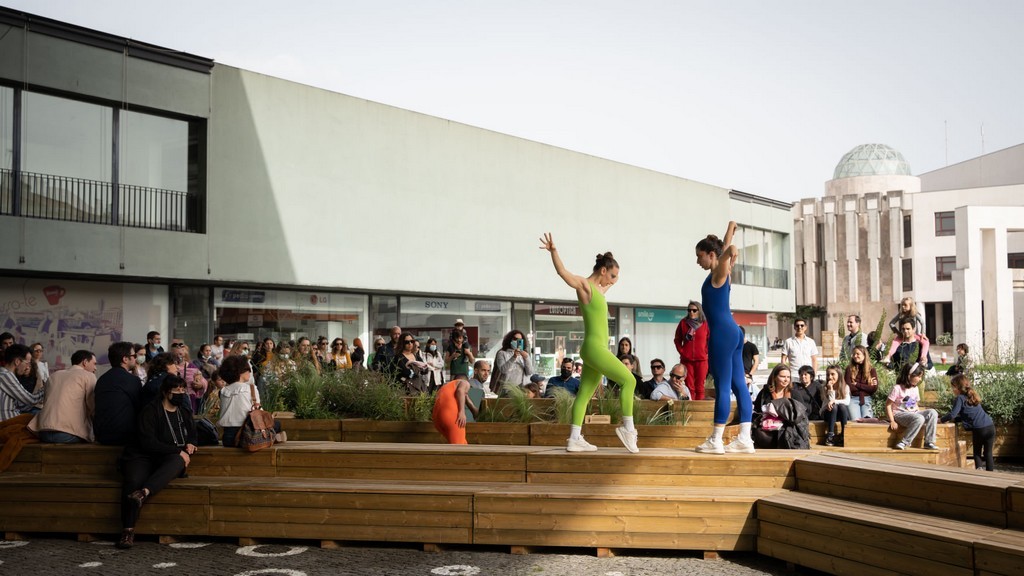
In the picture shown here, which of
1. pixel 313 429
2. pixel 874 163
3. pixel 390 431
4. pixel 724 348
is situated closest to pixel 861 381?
pixel 724 348

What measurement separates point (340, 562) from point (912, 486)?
448 centimetres

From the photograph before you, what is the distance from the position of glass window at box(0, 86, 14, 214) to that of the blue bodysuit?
15.1 m

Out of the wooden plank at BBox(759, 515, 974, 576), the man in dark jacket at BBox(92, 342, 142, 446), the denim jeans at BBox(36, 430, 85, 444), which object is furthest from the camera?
the denim jeans at BBox(36, 430, 85, 444)

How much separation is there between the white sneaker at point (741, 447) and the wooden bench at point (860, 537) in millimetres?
613

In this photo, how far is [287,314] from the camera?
78.5 feet

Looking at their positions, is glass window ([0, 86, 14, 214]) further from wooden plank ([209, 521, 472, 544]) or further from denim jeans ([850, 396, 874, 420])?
denim jeans ([850, 396, 874, 420])

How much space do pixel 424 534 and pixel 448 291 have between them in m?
19.8

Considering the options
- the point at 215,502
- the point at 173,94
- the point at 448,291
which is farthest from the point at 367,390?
the point at 448,291

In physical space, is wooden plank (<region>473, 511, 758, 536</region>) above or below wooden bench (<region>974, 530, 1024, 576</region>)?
below

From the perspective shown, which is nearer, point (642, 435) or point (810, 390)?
point (642, 435)


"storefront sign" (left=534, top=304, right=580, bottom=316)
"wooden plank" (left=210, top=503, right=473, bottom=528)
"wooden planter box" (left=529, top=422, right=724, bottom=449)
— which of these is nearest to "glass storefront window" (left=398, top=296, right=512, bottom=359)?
"storefront sign" (left=534, top=304, right=580, bottom=316)

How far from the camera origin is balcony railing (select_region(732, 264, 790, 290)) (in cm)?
4138

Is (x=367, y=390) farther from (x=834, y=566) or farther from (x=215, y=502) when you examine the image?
(x=834, y=566)

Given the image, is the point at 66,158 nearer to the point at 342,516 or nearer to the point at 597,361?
the point at 342,516
